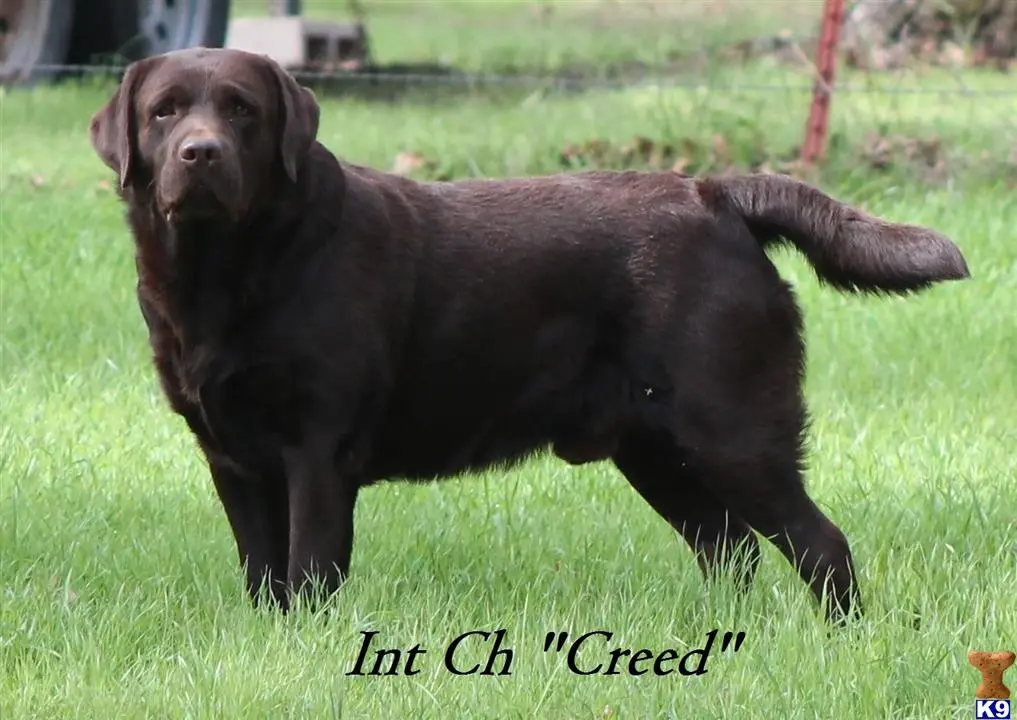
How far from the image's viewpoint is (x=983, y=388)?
6477 mm

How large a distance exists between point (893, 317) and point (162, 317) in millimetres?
4076

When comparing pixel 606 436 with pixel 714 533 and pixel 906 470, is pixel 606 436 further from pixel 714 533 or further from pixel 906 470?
pixel 906 470

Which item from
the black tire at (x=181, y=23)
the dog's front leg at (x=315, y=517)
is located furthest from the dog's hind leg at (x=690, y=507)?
the black tire at (x=181, y=23)

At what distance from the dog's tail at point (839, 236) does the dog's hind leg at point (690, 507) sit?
639mm

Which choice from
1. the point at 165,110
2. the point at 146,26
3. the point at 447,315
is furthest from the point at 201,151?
the point at 146,26

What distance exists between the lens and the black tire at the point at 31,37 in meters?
10.9

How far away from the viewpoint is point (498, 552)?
4578 millimetres

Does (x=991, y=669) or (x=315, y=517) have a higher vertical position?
(x=991, y=669)

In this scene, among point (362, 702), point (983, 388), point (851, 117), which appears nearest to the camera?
point (362, 702)

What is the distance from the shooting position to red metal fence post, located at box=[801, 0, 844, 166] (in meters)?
9.28

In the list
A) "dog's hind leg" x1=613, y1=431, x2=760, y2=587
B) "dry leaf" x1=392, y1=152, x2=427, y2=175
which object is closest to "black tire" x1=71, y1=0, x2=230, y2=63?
"dry leaf" x1=392, y1=152, x2=427, y2=175

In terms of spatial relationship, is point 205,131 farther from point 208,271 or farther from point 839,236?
point 839,236

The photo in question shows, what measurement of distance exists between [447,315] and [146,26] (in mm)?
7757

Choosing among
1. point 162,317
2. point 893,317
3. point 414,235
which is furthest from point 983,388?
point 162,317
